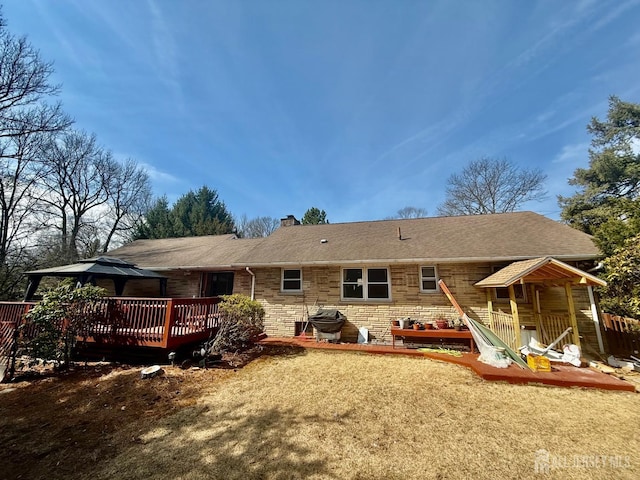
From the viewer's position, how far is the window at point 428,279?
9.12 m

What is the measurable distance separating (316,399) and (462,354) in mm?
4978

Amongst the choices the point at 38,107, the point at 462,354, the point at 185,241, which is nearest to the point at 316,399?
the point at 462,354

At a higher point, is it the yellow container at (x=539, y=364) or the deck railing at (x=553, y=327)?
the deck railing at (x=553, y=327)

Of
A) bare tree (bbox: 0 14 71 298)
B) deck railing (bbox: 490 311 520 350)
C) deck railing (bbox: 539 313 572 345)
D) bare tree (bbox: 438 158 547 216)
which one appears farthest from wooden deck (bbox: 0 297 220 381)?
bare tree (bbox: 438 158 547 216)

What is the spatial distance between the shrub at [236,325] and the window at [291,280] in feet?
6.36

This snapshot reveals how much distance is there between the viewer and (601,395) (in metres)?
5.02

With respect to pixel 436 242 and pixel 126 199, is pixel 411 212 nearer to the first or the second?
pixel 436 242

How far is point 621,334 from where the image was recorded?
7207 millimetres

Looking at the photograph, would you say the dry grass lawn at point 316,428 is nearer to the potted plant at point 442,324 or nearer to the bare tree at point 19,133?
the potted plant at point 442,324

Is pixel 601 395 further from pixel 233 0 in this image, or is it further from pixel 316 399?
pixel 233 0

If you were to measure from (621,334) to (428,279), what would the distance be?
5.15m

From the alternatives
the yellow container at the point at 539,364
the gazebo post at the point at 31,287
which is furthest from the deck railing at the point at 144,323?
the yellow container at the point at 539,364

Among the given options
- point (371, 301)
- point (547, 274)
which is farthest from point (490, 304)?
point (371, 301)

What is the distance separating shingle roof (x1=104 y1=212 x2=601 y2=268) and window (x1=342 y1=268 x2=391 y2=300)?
0.65 metres
